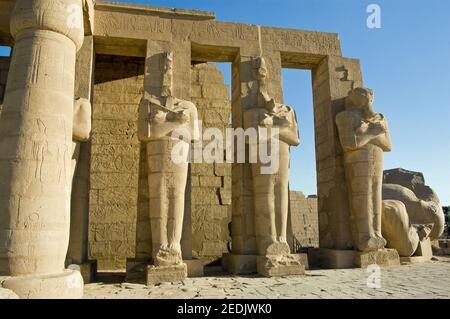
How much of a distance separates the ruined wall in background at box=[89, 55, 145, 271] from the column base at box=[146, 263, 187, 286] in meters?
2.86

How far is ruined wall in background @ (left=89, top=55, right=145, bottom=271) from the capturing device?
27.9ft

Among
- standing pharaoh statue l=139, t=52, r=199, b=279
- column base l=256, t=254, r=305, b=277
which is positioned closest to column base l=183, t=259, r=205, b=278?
standing pharaoh statue l=139, t=52, r=199, b=279

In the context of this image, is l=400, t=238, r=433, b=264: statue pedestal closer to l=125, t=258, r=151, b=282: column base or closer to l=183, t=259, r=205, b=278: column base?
l=183, t=259, r=205, b=278: column base

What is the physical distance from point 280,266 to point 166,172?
93.5 inches

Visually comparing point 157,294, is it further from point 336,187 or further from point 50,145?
point 336,187

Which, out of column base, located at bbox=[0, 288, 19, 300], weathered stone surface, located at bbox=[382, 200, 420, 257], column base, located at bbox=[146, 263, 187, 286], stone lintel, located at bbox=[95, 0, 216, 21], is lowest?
column base, located at bbox=[146, 263, 187, 286]

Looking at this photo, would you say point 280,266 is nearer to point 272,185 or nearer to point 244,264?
point 244,264

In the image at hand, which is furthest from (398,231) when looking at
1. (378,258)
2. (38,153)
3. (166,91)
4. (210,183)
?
(38,153)

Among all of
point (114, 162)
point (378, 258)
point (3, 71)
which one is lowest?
point (378, 258)

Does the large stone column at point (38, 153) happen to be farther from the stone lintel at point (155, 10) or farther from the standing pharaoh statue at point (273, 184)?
the standing pharaoh statue at point (273, 184)

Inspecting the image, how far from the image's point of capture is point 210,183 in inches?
366

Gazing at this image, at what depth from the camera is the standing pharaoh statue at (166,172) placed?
595 centimetres

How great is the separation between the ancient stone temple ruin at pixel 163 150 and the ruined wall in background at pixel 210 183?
3cm

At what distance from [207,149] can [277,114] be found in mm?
3228
